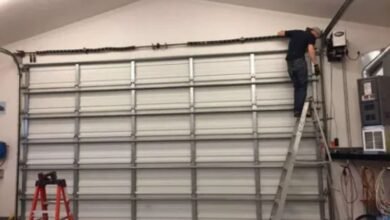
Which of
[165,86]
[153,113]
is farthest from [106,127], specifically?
[165,86]

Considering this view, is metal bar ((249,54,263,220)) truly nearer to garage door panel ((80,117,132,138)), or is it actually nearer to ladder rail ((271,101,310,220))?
ladder rail ((271,101,310,220))

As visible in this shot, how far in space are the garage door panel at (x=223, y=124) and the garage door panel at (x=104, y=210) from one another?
1.68 metres

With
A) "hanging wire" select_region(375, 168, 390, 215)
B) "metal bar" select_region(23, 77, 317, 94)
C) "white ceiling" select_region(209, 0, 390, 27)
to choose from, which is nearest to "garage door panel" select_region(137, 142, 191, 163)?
"metal bar" select_region(23, 77, 317, 94)

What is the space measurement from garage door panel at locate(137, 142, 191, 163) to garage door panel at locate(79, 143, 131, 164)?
0.23 meters

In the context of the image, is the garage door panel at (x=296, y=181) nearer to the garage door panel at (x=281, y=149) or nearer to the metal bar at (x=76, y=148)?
the garage door panel at (x=281, y=149)

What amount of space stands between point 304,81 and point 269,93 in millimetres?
569

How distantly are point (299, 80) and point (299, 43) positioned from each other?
1.83ft

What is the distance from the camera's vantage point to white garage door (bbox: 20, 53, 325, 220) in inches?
205

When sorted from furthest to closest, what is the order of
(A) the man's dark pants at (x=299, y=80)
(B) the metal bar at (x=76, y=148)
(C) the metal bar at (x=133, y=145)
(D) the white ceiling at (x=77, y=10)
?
1. (B) the metal bar at (x=76, y=148)
2. (C) the metal bar at (x=133, y=145)
3. (A) the man's dark pants at (x=299, y=80)
4. (D) the white ceiling at (x=77, y=10)

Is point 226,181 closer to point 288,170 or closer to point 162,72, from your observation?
point 288,170

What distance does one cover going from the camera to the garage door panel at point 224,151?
17.3 feet

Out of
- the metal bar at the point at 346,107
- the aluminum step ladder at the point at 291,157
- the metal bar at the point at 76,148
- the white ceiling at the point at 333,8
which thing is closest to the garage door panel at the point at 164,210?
→ the metal bar at the point at 76,148

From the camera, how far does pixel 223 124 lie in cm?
537

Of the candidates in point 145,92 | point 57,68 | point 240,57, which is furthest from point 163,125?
point 57,68
